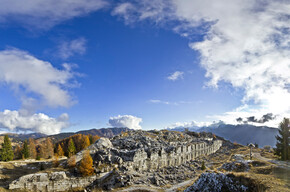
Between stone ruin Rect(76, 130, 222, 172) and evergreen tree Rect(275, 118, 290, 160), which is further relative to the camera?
stone ruin Rect(76, 130, 222, 172)

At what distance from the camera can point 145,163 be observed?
57.0 meters

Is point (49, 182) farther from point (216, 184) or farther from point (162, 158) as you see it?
point (216, 184)

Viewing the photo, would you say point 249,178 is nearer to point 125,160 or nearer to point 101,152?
point 125,160

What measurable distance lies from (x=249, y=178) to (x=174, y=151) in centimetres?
5130

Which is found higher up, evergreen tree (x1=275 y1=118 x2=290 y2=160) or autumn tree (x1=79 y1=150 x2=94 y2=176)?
evergreen tree (x1=275 y1=118 x2=290 y2=160)

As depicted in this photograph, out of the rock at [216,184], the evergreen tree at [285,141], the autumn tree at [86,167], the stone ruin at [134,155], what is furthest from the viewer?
the stone ruin at [134,155]

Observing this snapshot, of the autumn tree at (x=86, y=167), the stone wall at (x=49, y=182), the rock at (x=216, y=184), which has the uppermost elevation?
the rock at (x=216, y=184)

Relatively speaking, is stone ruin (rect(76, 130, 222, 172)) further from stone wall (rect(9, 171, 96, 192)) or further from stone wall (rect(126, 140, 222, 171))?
stone wall (rect(9, 171, 96, 192))

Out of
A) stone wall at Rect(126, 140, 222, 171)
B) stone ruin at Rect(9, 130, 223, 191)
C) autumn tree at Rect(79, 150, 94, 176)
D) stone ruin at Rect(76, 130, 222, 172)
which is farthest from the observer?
stone wall at Rect(126, 140, 222, 171)

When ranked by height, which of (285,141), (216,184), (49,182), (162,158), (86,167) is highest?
(285,141)

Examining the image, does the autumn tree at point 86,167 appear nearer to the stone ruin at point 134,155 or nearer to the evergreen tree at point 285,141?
the stone ruin at point 134,155

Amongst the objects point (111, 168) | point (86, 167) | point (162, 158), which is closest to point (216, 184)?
point (111, 168)

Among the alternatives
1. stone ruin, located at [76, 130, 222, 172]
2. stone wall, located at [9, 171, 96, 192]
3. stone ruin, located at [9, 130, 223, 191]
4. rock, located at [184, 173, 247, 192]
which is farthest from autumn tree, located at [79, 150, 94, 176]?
rock, located at [184, 173, 247, 192]

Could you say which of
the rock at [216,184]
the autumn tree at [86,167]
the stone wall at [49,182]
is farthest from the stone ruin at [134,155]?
the rock at [216,184]
